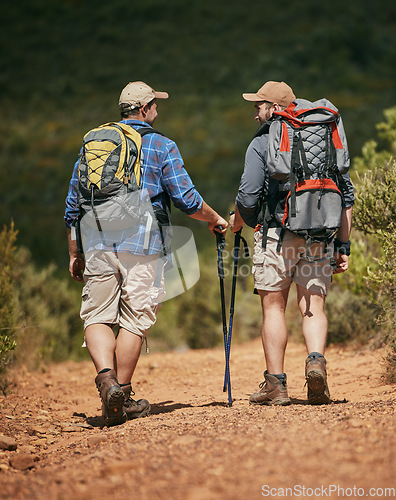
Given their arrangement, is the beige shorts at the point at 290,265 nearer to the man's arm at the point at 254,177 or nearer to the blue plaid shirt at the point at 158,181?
the man's arm at the point at 254,177

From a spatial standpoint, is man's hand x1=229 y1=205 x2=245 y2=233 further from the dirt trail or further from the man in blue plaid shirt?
the dirt trail

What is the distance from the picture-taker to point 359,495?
2.46m

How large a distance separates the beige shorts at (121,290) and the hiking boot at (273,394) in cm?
90

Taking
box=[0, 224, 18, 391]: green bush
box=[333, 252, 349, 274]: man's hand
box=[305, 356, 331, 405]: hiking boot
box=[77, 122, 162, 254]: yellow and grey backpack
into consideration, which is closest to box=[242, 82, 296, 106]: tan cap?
box=[77, 122, 162, 254]: yellow and grey backpack

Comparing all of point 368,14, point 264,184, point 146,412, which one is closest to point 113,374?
point 146,412

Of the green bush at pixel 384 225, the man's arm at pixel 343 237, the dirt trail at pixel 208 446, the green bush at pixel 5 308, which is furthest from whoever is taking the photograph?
the green bush at pixel 5 308

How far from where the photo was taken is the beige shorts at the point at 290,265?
14.7 ft

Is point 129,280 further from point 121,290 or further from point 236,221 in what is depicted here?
point 236,221

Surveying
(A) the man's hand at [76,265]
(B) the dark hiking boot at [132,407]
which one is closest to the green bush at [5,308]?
(A) the man's hand at [76,265]

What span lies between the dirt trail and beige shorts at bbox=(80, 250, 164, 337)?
679 millimetres

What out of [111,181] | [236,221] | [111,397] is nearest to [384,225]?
[236,221]

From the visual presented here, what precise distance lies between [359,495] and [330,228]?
7.07ft

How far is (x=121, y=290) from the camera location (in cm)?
450

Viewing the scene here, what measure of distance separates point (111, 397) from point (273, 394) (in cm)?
110
